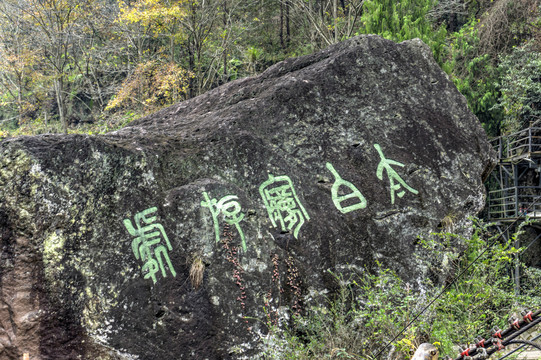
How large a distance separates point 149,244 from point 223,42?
41.4 feet

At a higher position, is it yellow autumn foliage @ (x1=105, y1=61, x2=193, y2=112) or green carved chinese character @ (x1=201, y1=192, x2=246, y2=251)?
yellow autumn foliage @ (x1=105, y1=61, x2=193, y2=112)

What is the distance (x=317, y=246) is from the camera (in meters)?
4.63

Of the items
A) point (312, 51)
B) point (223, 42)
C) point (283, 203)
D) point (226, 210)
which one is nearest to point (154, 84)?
point (223, 42)

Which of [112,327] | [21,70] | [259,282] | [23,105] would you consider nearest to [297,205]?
[259,282]

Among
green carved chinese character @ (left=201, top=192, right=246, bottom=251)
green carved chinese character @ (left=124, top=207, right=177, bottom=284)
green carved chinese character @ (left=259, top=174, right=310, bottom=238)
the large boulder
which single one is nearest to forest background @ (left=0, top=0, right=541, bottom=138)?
the large boulder

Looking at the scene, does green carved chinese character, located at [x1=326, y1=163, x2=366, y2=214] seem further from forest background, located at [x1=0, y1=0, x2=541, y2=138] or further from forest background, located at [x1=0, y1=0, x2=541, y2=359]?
forest background, located at [x1=0, y1=0, x2=541, y2=138]

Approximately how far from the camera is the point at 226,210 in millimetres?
4426

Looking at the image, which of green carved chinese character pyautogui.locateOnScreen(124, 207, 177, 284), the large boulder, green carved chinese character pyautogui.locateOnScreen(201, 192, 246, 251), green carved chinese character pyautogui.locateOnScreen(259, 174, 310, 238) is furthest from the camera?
green carved chinese character pyautogui.locateOnScreen(259, 174, 310, 238)

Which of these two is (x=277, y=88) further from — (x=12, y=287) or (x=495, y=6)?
(x=495, y=6)

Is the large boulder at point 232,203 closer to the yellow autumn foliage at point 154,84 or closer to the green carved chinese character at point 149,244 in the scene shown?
the green carved chinese character at point 149,244

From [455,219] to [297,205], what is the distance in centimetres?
179

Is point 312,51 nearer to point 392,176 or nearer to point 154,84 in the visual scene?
point 154,84

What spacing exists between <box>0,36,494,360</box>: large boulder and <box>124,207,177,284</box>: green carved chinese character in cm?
1

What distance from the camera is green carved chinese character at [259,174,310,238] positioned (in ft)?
15.2
